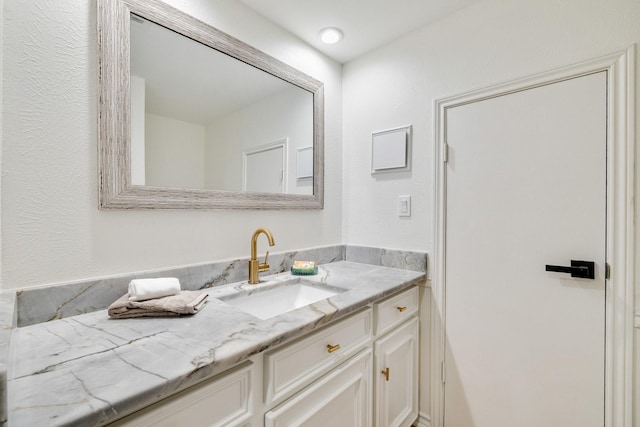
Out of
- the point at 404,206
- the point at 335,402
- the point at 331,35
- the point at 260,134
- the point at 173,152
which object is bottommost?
the point at 335,402

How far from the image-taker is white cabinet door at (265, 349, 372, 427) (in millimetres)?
897

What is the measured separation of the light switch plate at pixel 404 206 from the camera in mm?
1707

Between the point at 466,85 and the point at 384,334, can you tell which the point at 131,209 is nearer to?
the point at 384,334

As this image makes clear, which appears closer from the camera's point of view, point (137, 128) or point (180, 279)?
point (137, 128)


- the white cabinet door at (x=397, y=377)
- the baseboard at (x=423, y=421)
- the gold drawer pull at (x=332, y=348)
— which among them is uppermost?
the gold drawer pull at (x=332, y=348)

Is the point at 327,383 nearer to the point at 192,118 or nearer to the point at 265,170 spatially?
the point at 265,170

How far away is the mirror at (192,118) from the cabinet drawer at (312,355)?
2.42ft

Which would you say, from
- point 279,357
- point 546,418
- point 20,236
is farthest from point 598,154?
point 20,236

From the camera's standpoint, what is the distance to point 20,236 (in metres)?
0.89

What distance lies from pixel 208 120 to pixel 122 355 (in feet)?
Answer: 3.28

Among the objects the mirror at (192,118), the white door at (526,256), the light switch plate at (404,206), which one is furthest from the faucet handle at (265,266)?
the white door at (526,256)

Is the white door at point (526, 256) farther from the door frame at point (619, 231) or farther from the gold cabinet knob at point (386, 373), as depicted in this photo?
the gold cabinet knob at point (386, 373)

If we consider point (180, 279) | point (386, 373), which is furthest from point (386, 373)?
point (180, 279)

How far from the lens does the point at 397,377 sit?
144 cm
